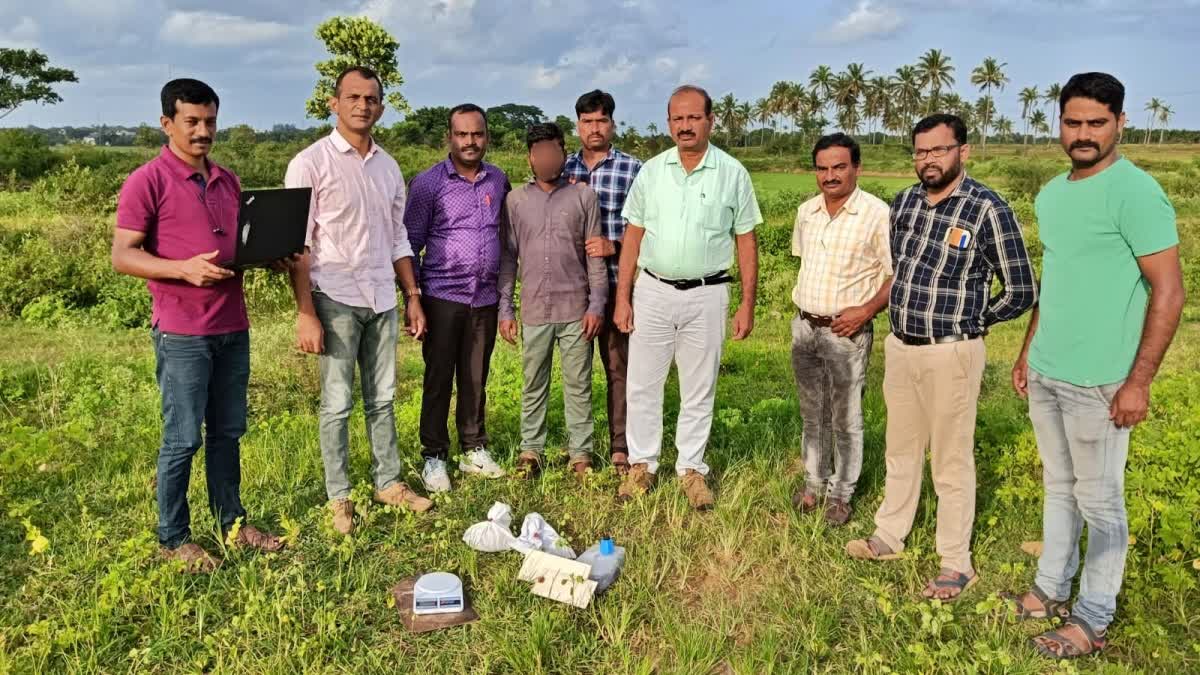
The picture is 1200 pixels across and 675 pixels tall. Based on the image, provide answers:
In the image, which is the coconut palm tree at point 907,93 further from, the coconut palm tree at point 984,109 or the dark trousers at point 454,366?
the dark trousers at point 454,366

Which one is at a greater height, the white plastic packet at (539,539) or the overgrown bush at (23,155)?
the overgrown bush at (23,155)

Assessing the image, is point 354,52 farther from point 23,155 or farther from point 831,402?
point 831,402

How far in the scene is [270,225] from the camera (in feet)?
11.0

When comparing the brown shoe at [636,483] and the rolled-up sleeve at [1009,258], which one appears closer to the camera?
the rolled-up sleeve at [1009,258]

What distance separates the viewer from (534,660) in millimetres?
3025

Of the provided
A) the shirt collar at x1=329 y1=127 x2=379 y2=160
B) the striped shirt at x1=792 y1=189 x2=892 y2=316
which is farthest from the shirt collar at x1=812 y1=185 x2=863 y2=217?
the shirt collar at x1=329 y1=127 x2=379 y2=160

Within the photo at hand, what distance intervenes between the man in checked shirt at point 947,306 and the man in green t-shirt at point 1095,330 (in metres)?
0.19

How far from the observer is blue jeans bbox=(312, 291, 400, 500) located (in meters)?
4.01

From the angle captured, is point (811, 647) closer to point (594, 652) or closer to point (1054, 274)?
point (594, 652)

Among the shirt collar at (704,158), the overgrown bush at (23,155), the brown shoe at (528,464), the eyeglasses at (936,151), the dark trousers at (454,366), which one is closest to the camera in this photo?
the eyeglasses at (936,151)

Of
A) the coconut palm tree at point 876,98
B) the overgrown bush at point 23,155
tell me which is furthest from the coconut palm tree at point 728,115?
the overgrown bush at point 23,155

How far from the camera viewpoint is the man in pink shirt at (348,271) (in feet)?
12.7

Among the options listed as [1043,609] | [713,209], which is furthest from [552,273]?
[1043,609]

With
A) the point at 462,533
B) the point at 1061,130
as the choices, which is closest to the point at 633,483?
the point at 462,533
